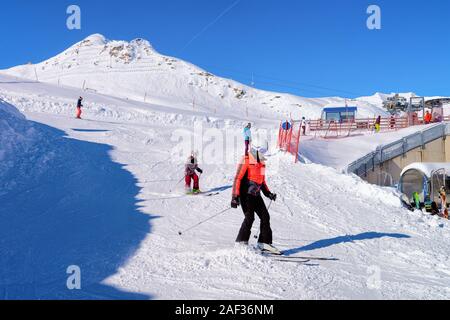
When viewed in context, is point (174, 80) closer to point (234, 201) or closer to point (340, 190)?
point (340, 190)

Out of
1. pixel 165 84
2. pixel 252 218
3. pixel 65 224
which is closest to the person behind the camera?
pixel 252 218

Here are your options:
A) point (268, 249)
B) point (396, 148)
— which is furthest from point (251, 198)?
point (396, 148)

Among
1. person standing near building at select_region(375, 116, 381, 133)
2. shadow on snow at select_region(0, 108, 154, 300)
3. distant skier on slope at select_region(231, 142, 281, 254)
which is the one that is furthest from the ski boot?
person standing near building at select_region(375, 116, 381, 133)

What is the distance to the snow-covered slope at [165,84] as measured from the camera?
228 ft

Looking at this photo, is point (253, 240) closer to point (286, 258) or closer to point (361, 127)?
point (286, 258)

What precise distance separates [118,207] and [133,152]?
23.7ft

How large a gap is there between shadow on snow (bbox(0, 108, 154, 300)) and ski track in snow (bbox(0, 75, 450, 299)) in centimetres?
4

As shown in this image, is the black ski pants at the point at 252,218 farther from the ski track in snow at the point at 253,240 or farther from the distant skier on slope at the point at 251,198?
the ski track in snow at the point at 253,240

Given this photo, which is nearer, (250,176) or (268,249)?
(268,249)

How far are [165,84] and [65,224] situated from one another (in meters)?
77.4

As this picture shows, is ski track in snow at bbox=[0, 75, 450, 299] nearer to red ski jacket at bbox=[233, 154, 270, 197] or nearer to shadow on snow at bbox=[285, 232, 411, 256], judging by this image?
shadow on snow at bbox=[285, 232, 411, 256]

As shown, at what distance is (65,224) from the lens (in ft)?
→ 26.7
